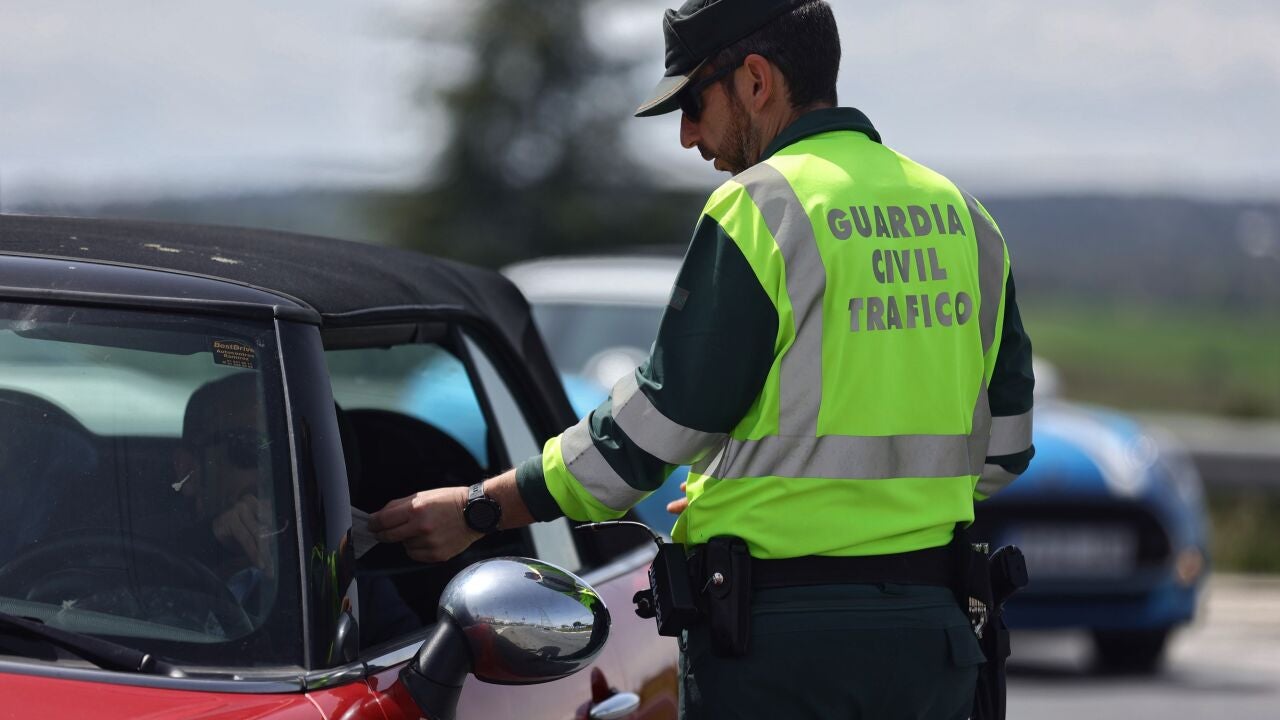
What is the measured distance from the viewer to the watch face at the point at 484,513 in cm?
270

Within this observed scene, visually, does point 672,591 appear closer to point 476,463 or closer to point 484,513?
point 484,513

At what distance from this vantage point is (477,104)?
36.0 meters

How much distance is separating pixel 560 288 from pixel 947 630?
646 centimetres

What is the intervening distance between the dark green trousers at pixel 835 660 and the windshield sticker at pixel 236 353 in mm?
733

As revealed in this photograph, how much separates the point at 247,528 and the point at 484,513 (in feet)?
1.24

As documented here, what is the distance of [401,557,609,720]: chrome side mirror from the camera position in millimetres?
2318

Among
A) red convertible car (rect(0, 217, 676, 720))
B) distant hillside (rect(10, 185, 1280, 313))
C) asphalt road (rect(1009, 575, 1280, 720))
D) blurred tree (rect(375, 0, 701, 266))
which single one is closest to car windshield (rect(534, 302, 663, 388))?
asphalt road (rect(1009, 575, 1280, 720))

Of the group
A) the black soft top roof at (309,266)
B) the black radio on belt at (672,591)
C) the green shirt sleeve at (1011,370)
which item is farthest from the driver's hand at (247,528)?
the green shirt sleeve at (1011,370)

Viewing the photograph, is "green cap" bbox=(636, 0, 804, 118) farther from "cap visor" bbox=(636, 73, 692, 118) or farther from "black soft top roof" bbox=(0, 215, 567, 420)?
"black soft top roof" bbox=(0, 215, 567, 420)

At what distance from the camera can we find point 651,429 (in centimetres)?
252

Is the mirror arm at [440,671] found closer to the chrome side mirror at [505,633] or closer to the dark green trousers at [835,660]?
the chrome side mirror at [505,633]

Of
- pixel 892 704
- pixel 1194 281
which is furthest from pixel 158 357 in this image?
pixel 1194 281

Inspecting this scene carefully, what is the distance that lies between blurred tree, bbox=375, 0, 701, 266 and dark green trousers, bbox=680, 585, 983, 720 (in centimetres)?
3276

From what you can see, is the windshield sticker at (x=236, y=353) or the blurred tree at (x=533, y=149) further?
the blurred tree at (x=533, y=149)
